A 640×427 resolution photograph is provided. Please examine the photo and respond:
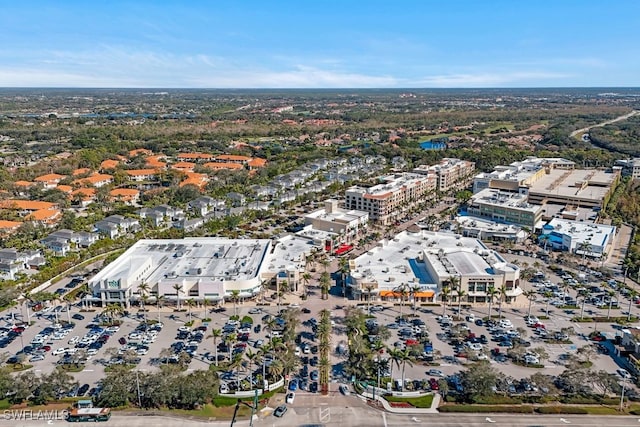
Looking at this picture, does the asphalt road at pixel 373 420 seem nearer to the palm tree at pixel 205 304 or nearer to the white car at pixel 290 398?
the white car at pixel 290 398

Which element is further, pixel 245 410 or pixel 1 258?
→ pixel 1 258

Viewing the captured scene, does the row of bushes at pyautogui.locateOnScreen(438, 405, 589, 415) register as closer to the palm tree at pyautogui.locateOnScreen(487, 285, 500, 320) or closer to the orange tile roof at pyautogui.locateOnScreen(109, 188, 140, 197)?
the palm tree at pyautogui.locateOnScreen(487, 285, 500, 320)

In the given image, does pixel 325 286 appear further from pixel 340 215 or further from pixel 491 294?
pixel 340 215

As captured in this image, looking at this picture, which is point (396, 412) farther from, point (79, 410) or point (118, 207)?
point (118, 207)

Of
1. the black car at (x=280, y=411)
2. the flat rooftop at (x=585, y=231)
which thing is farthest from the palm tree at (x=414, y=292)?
the flat rooftop at (x=585, y=231)

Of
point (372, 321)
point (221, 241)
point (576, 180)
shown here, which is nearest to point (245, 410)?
point (372, 321)
